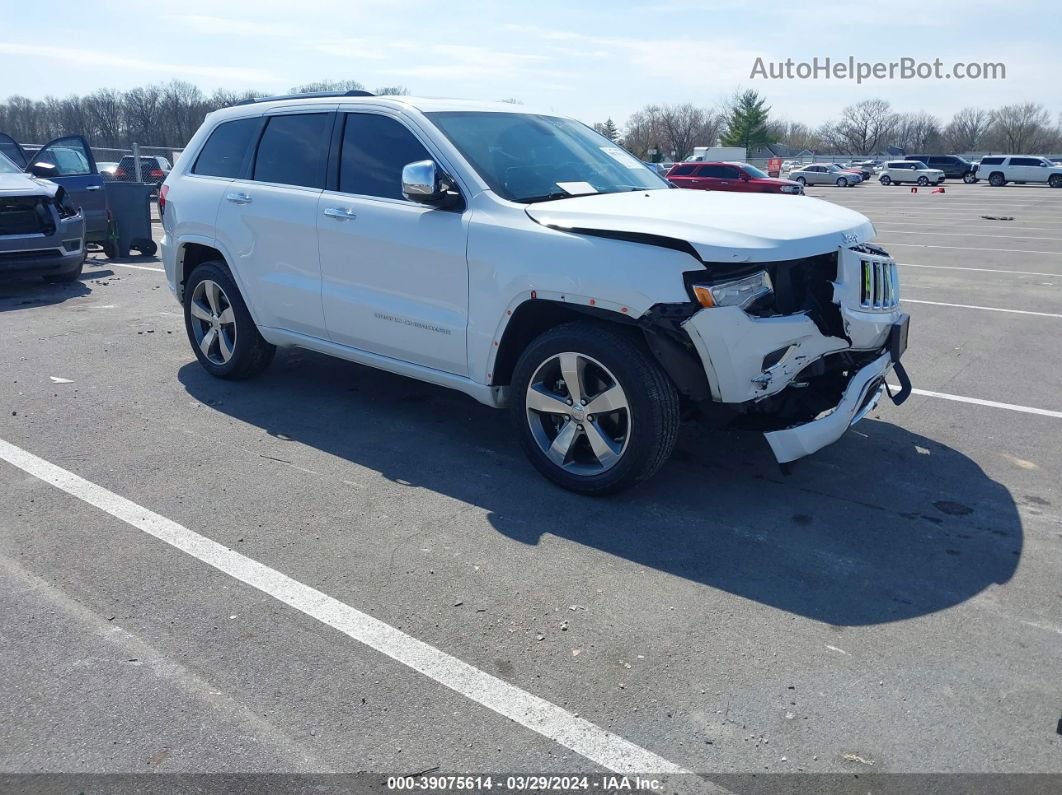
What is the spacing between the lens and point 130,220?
13.8 m

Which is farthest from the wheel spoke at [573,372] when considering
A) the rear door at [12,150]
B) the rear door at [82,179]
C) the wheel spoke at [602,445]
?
the rear door at [12,150]

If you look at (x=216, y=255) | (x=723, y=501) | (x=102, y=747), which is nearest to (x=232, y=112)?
(x=216, y=255)

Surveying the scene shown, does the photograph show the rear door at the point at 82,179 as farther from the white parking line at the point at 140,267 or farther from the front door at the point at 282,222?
the front door at the point at 282,222

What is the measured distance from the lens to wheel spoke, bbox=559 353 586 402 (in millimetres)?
4484

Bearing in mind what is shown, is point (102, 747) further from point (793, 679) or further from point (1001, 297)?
point (1001, 297)

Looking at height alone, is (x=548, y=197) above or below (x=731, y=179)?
below

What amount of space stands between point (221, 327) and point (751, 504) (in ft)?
13.1

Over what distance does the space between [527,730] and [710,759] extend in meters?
0.57

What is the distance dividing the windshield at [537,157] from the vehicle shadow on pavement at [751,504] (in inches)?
60.6

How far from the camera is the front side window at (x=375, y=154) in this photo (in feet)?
17.1

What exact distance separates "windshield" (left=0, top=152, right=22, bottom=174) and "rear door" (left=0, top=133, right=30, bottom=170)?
0.94 meters

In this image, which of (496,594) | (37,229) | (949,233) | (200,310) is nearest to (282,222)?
(200,310)

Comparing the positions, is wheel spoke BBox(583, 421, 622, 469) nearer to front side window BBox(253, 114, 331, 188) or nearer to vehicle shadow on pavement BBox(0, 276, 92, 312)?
front side window BBox(253, 114, 331, 188)

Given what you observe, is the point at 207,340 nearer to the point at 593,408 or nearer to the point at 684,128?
the point at 593,408
